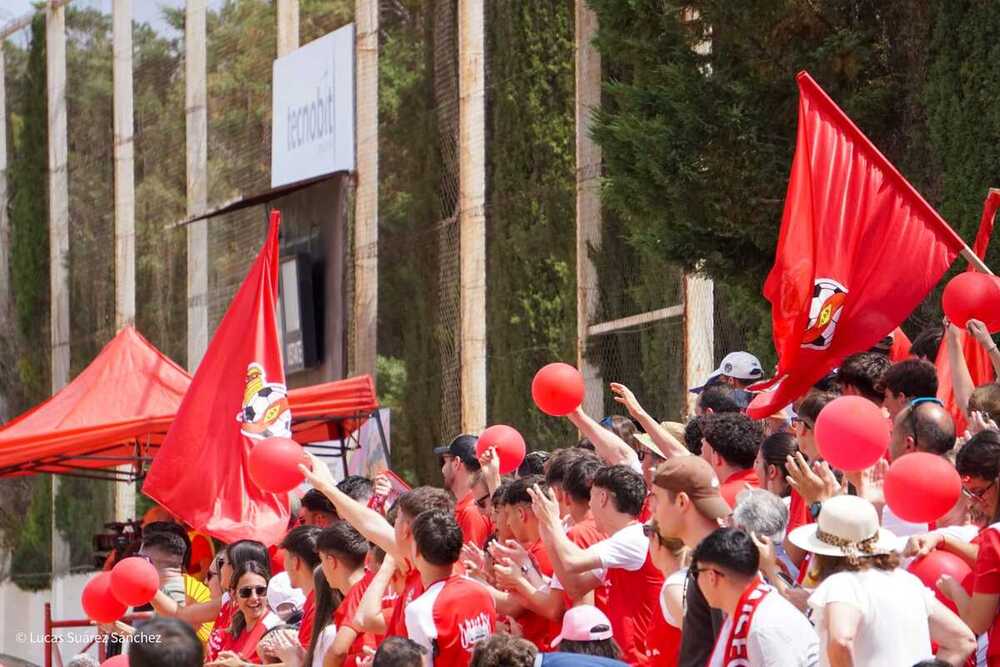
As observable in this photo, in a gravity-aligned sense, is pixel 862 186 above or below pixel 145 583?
above

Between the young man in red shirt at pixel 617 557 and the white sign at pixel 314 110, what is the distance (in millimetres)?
11736

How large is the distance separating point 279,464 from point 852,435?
3.05 metres

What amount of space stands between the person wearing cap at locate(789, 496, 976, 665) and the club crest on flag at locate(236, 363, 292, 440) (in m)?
6.55

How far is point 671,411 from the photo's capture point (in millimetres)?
13156

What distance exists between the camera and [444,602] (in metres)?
6.12

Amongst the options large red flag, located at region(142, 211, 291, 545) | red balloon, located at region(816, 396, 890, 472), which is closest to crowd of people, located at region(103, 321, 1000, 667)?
red balloon, located at region(816, 396, 890, 472)

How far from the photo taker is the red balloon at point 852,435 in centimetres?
555

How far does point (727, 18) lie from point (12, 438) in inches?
249

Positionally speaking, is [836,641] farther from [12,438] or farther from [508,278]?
[508,278]

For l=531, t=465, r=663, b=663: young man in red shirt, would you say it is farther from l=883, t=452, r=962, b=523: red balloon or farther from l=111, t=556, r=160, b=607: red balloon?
l=111, t=556, r=160, b=607: red balloon

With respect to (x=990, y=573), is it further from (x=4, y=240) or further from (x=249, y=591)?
(x=4, y=240)

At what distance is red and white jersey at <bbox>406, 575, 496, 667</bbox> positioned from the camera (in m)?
6.03

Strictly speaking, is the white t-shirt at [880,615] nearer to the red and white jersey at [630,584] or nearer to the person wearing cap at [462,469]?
the red and white jersey at [630,584]

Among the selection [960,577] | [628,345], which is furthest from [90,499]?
[960,577]
